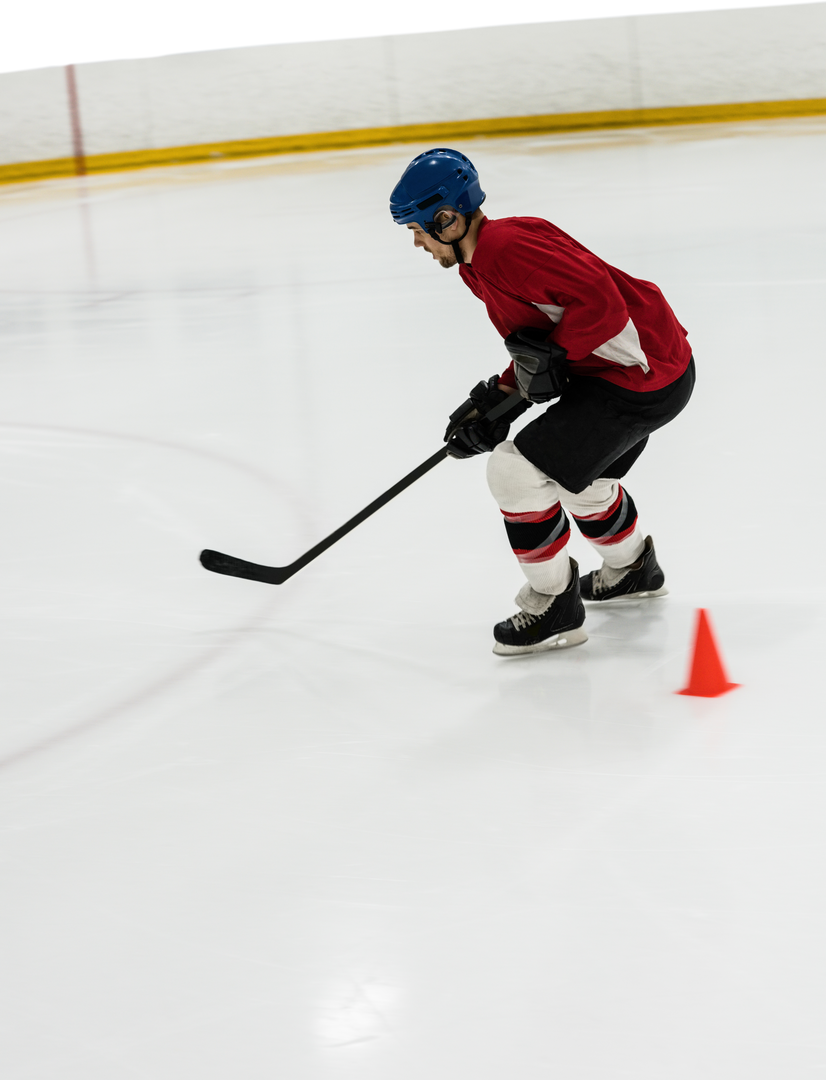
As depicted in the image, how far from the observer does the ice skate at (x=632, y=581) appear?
2.32 meters

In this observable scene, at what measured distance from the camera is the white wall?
9.21m

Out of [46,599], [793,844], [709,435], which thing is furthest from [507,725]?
[709,435]

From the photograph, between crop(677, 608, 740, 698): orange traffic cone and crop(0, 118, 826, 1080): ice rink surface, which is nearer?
crop(0, 118, 826, 1080): ice rink surface

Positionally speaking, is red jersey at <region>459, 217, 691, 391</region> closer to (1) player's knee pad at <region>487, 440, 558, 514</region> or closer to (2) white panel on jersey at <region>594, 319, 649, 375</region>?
(2) white panel on jersey at <region>594, 319, 649, 375</region>

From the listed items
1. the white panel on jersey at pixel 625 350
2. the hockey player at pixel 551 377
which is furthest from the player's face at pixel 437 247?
the white panel on jersey at pixel 625 350

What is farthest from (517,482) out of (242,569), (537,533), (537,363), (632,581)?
(242,569)

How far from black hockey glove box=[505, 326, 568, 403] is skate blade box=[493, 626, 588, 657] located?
0.43 meters

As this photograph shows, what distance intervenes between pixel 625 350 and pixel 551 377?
133 millimetres

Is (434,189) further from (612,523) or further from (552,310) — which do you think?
(612,523)

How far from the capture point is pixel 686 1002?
1.29 metres

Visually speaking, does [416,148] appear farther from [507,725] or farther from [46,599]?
[507,725]

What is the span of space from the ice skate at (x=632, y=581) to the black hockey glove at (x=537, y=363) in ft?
1.51

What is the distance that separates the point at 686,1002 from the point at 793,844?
34cm

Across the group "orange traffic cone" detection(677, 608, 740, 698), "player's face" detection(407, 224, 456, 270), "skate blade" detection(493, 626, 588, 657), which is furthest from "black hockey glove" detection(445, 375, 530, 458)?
"orange traffic cone" detection(677, 608, 740, 698)
